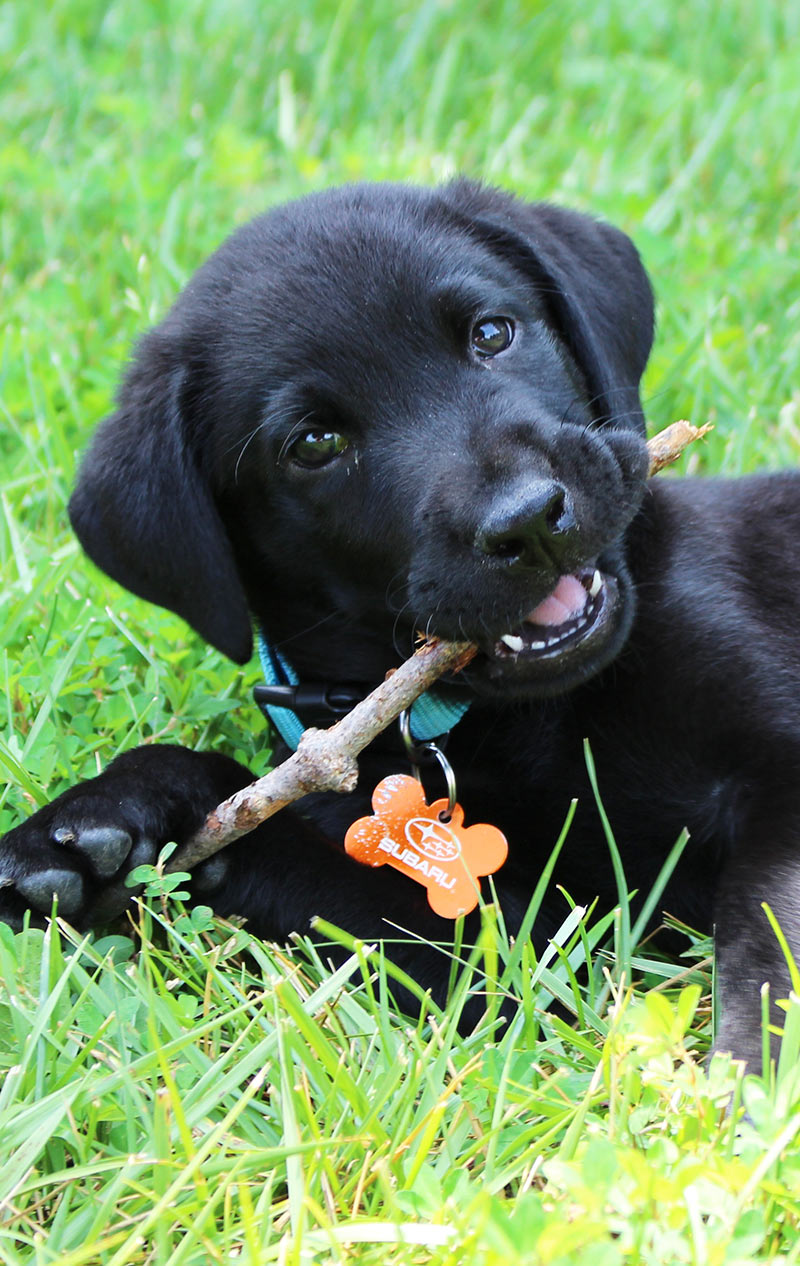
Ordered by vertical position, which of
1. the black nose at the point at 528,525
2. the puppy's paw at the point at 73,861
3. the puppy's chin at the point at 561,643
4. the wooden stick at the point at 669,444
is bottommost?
the puppy's paw at the point at 73,861

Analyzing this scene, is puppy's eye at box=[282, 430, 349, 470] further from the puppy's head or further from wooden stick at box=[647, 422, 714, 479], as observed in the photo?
wooden stick at box=[647, 422, 714, 479]

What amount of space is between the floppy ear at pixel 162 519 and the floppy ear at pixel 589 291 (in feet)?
2.12

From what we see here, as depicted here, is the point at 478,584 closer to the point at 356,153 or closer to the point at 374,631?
the point at 374,631

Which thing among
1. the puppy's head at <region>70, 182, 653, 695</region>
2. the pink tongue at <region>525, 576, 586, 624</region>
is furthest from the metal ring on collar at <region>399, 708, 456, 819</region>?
the pink tongue at <region>525, 576, 586, 624</region>

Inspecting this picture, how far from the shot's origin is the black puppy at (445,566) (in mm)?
2139

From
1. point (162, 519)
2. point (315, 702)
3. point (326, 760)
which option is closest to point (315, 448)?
point (162, 519)

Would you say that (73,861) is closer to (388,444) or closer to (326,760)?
(326,760)

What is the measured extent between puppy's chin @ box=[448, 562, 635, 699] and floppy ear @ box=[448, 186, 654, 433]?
1.26 feet

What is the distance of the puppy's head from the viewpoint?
2.16 m

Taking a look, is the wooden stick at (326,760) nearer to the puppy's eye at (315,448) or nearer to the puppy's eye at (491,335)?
the puppy's eye at (315,448)

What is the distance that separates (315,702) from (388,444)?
50 cm

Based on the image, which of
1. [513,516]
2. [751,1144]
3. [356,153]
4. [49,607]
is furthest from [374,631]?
[356,153]

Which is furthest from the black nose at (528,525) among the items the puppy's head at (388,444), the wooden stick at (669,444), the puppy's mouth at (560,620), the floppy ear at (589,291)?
the floppy ear at (589,291)

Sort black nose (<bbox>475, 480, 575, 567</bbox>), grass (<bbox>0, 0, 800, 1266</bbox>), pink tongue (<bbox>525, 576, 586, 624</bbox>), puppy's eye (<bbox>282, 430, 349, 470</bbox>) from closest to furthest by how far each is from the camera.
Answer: grass (<bbox>0, 0, 800, 1266</bbox>)
black nose (<bbox>475, 480, 575, 567</bbox>)
pink tongue (<bbox>525, 576, 586, 624</bbox>)
puppy's eye (<bbox>282, 430, 349, 470</bbox>)
